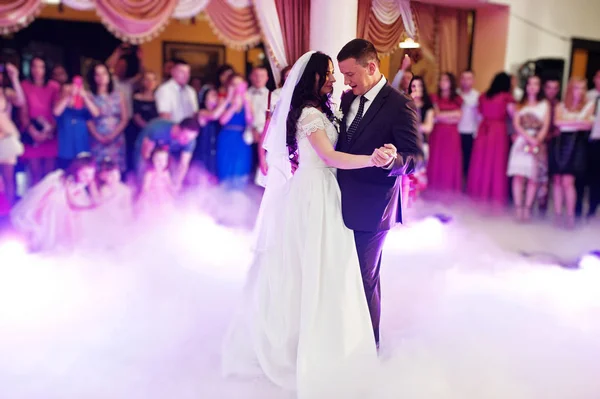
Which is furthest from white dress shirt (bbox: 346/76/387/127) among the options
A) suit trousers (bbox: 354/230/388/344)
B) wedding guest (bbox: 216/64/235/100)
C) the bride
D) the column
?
wedding guest (bbox: 216/64/235/100)

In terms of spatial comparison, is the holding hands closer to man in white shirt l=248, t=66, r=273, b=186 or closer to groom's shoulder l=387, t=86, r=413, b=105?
groom's shoulder l=387, t=86, r=413, b=105

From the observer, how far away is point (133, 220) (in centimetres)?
501

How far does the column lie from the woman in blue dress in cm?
123

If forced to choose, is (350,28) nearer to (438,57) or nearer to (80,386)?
(438,57)

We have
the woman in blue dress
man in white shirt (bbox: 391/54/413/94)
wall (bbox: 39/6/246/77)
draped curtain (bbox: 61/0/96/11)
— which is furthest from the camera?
wall (bbox: 39/6/246/77)

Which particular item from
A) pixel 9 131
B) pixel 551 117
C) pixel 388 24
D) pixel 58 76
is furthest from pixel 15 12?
pixel 551 117

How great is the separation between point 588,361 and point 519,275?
1.34 meters

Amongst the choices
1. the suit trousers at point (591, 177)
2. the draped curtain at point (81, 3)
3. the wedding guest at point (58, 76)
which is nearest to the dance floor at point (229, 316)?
the suit trousers at point (591, 177)

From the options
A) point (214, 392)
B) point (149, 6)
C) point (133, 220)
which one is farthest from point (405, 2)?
point (133, 220)

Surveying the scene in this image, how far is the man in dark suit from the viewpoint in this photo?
7.32ft

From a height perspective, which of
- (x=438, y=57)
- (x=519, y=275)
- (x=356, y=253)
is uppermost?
(x=438, y=57)

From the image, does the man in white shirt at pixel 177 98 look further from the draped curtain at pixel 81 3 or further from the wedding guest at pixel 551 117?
the wedding guest at pixel 551 117

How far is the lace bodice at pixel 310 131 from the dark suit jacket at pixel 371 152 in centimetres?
7

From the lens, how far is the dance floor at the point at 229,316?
2.41 m
